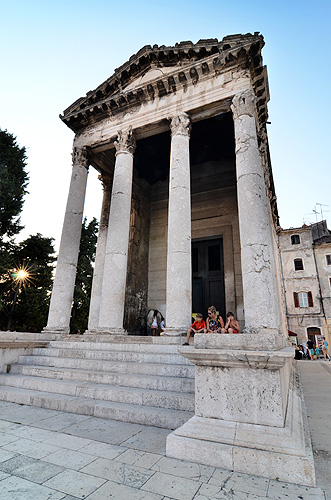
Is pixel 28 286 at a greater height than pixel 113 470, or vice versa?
pixel 28 286

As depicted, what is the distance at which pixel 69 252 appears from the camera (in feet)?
35.0

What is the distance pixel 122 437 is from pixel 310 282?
3028 cm


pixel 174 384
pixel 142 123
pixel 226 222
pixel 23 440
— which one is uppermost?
pixel 142 123

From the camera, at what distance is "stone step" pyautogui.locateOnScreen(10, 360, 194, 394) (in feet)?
15.5

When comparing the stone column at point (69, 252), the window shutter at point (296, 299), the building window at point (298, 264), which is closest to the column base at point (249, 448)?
the stone column at point (69, 252)

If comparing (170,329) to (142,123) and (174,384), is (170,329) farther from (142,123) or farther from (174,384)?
(142,123)

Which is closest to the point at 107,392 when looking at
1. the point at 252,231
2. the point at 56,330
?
the point at 252,231

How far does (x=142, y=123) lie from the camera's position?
11.0 m

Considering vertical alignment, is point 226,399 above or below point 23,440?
above

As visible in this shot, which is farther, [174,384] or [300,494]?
[174,384]

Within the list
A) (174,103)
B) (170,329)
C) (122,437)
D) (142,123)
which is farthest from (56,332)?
(174,103)

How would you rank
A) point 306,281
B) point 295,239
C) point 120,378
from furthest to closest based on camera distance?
point 295,239 < point 306,281 < point 120,378

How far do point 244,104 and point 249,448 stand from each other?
31.6ft

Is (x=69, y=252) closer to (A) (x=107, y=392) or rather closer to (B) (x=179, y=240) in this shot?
(B) (x=179, y=240)
